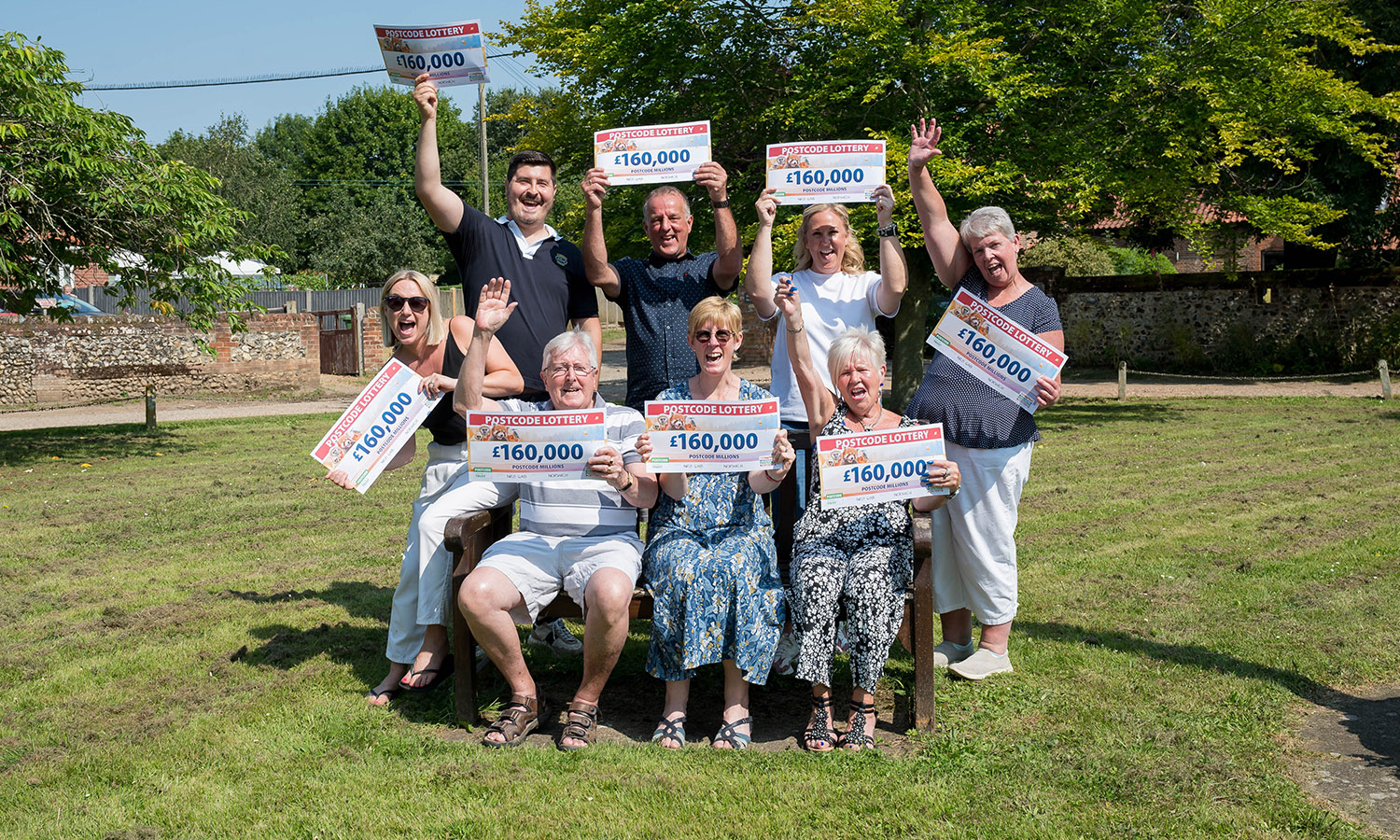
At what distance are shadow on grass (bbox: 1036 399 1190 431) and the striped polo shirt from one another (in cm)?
1204

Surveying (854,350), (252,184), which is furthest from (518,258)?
(252,184)

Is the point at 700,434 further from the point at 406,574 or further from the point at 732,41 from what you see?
the point at 732,41

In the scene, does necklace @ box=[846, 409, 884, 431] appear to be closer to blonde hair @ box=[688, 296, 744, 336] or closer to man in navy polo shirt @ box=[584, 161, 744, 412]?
blonde hair @ box=[688, 296, 744, 336]

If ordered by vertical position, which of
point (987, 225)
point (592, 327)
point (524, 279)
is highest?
point (987, 225)

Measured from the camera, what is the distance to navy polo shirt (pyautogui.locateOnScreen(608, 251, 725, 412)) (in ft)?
16.9

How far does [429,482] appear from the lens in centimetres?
532

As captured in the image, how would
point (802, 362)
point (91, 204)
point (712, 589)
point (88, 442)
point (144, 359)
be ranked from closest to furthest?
point (712, 589), point (802, 362), point (91, 204), point (88, 442), point (144, 359)

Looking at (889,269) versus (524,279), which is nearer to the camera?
(889,269)

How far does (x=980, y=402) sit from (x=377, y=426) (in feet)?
8.93

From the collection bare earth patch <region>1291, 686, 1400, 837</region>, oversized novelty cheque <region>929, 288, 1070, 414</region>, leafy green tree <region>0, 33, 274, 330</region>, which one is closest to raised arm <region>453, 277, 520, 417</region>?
oversized novelty cheque <region>929, 288, 1070, 414</region>

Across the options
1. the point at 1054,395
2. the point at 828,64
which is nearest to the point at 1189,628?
the point at 1054,395

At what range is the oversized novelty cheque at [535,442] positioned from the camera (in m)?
4.49

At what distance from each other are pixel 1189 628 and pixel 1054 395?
6.58 ft

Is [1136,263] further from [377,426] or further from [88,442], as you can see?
[377,426]
